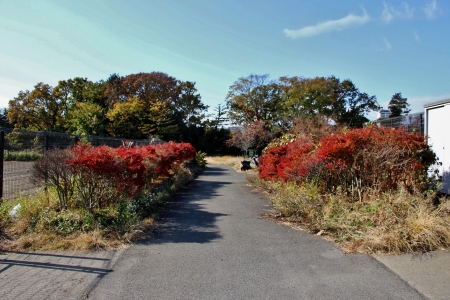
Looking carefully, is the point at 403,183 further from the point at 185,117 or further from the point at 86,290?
the point at 185,117

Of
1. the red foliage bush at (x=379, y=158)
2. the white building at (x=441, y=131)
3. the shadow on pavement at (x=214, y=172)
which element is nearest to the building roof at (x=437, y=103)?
the white building at (x=441, y=131)

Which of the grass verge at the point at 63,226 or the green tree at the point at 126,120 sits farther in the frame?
the green tree at the point at 126,120

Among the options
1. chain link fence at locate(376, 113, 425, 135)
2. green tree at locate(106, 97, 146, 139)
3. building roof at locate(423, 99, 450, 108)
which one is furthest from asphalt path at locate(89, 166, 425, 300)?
green tree at locate(106, 97, 146, 139)

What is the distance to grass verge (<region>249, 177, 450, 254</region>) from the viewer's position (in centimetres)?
504

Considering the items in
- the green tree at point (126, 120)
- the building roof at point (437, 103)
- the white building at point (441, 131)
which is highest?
the green tree at point (126, 120)

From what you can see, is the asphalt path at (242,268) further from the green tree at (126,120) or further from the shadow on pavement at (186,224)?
the green tree at (126,120)

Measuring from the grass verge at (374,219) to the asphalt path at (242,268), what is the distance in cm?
36

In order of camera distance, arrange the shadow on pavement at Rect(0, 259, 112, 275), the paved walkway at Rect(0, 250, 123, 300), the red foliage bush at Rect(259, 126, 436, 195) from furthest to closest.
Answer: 1. the red foliage bush at Rect(259, 126, 436, 195)
2. the shadow on pavement at Rect(0, 259, 112, 275)
3. the paved walkway at Rect(0, 250, 123, 300)

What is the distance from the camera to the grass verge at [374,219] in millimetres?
5039

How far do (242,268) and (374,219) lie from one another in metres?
2.73

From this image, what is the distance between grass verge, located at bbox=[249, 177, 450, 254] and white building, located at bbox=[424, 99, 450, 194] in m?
1.71

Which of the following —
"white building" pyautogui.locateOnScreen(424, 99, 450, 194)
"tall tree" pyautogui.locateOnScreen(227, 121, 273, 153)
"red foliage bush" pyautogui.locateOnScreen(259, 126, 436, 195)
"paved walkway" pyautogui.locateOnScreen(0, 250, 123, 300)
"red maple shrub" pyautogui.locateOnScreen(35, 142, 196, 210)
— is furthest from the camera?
"tall tree" pyautogui.locateOnScreen(227, 121, 273, 153)

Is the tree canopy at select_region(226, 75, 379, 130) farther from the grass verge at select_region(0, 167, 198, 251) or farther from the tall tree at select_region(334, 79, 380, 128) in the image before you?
the grass verge at select_region(0, 167, 198, 251)

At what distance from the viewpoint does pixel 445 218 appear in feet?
18.0
